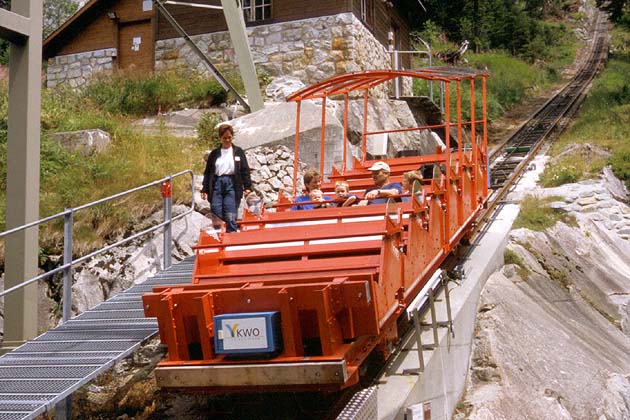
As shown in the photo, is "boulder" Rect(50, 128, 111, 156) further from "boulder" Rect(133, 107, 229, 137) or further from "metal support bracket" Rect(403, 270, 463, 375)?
"metal support bracket" Rect(403, 270, 463, 375)

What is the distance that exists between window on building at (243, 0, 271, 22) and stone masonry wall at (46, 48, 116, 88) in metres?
4.24

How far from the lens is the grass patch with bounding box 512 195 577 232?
12.3 metres

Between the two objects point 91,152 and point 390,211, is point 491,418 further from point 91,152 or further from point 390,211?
point 91,152

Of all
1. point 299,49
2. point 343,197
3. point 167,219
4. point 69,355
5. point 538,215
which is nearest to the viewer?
point 69,355

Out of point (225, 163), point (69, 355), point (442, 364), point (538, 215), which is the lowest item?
point (442, 364)

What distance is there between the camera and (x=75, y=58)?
21750 millimetres

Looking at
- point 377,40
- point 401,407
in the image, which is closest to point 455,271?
point 401,407

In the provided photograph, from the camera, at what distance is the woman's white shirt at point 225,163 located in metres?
8.85

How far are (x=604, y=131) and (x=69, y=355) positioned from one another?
1992cm

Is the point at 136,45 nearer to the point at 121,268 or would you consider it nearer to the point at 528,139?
the point at 528,139

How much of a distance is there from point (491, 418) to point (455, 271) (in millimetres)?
2520

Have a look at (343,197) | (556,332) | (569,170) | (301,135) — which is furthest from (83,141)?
(569,170)

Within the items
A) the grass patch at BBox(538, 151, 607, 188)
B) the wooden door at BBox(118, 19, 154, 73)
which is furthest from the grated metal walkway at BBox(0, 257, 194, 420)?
the wooden door at BBox(118, 19, 154, 73)

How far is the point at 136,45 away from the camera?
834 inches
